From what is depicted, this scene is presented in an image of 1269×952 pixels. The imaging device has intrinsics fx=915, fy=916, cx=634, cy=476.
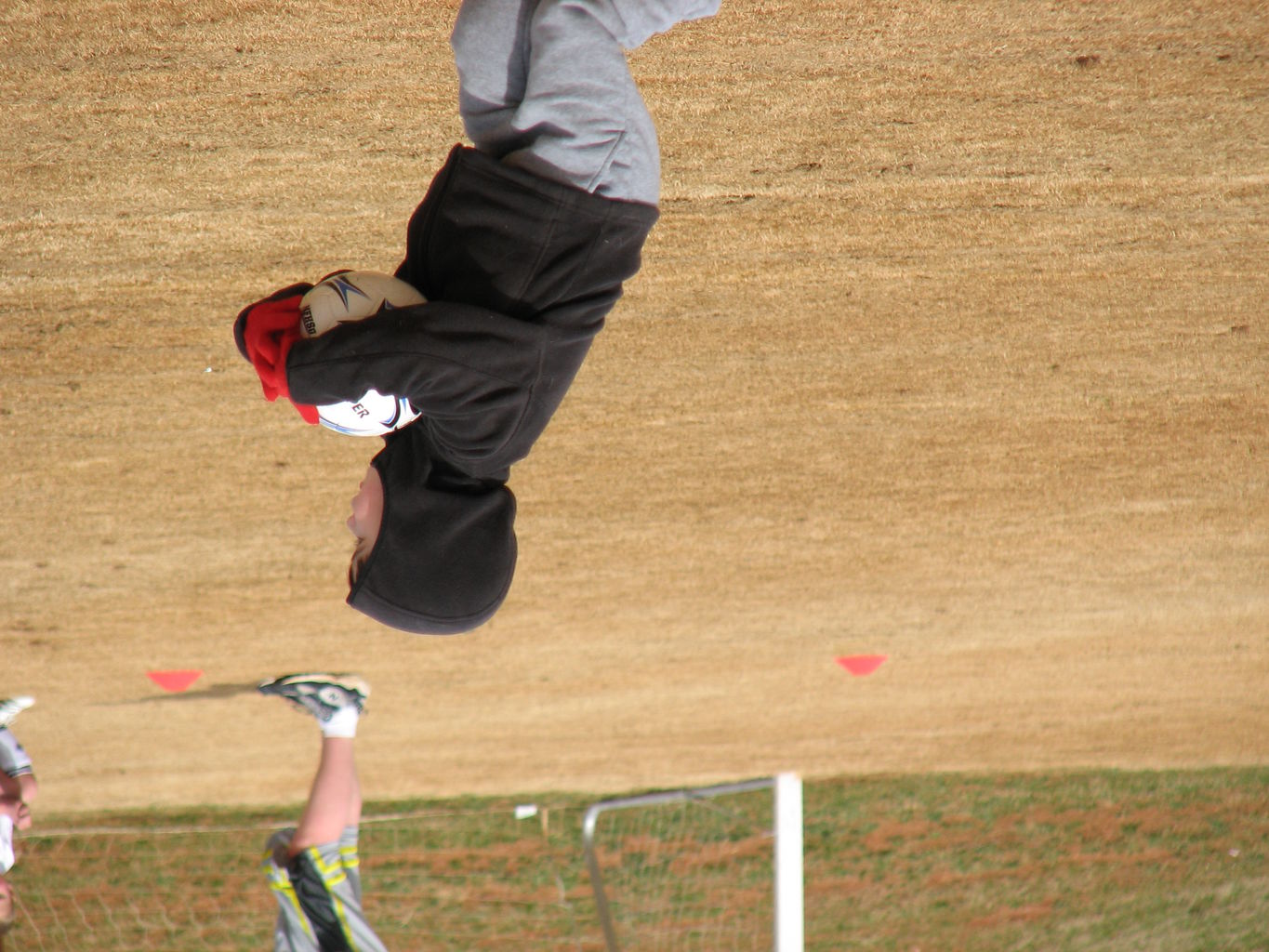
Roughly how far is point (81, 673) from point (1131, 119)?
2.47 meters

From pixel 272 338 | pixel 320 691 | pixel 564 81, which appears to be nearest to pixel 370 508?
pixel 272 338

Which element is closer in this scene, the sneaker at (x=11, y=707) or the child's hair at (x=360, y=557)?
the child's hair at (x=360, y=557)

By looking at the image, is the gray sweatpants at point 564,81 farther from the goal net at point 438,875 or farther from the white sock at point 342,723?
the goal net at point 438,875

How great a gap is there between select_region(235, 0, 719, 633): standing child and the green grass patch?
179 cm

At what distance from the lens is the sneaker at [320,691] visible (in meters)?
2.15

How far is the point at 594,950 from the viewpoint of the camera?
2.54 metres

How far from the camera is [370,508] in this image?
4.20ft

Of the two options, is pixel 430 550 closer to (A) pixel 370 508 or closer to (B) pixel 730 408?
(A) pixel 370 508

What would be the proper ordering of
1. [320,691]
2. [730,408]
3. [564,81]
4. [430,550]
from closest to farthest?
[564,81] < [430,550] < [730,408] < [320,691]

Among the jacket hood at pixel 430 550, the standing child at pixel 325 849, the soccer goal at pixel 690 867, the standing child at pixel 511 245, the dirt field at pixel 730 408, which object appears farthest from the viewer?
the soccer goal at pixel 690 867

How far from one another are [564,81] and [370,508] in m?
0.62

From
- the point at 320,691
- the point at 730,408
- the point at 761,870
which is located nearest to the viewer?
the point at 730,408

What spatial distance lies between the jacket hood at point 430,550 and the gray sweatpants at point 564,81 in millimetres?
429

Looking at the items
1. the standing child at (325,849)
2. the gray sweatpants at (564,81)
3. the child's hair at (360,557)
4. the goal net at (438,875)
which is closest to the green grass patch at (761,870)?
the goal net at (438,875)
